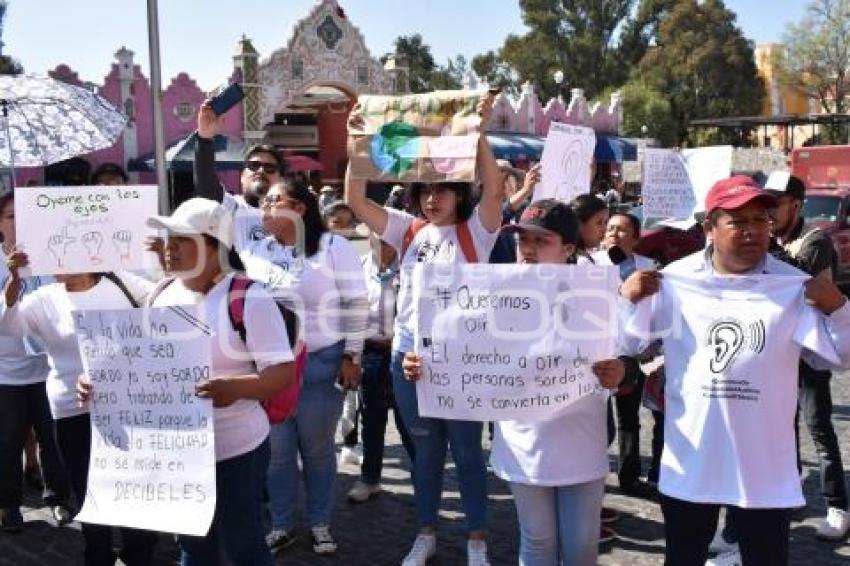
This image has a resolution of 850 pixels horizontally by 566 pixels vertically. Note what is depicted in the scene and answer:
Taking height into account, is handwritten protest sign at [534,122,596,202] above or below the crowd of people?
above

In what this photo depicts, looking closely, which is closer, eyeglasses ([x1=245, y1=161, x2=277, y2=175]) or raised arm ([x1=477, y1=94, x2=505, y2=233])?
raised arm ([x1=477, y1=94, x2=505, y2=233])

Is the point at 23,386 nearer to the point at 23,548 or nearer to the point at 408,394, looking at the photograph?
the point at 23,548

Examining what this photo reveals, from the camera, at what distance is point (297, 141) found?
106ft

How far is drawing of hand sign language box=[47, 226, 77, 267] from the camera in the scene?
12.2ft

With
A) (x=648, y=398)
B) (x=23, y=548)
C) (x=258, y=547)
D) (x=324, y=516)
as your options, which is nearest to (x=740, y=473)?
(x=258, y=547)

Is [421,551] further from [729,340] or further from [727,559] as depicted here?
[729,340]

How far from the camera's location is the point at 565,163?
18.3ft

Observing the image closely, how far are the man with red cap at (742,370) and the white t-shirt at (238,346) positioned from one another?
4.55 feet

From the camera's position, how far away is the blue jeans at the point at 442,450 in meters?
4.01

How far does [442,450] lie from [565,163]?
7.50ft

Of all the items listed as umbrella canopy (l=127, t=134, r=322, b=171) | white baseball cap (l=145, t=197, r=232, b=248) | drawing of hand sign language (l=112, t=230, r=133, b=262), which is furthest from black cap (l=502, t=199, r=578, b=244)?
umbrella canopy (l=127, t=134, r=322, b=171)

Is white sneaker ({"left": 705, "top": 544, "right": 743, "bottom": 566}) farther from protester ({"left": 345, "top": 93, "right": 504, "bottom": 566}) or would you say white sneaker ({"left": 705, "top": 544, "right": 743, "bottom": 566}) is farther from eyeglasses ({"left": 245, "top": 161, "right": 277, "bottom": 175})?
eyeglasses ({"left": 245, "top": 161, "right": 277, "bottom": 175})

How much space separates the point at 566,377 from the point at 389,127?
1468 mm

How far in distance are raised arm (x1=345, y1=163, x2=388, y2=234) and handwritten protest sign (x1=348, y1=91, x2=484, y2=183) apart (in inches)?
4.1
